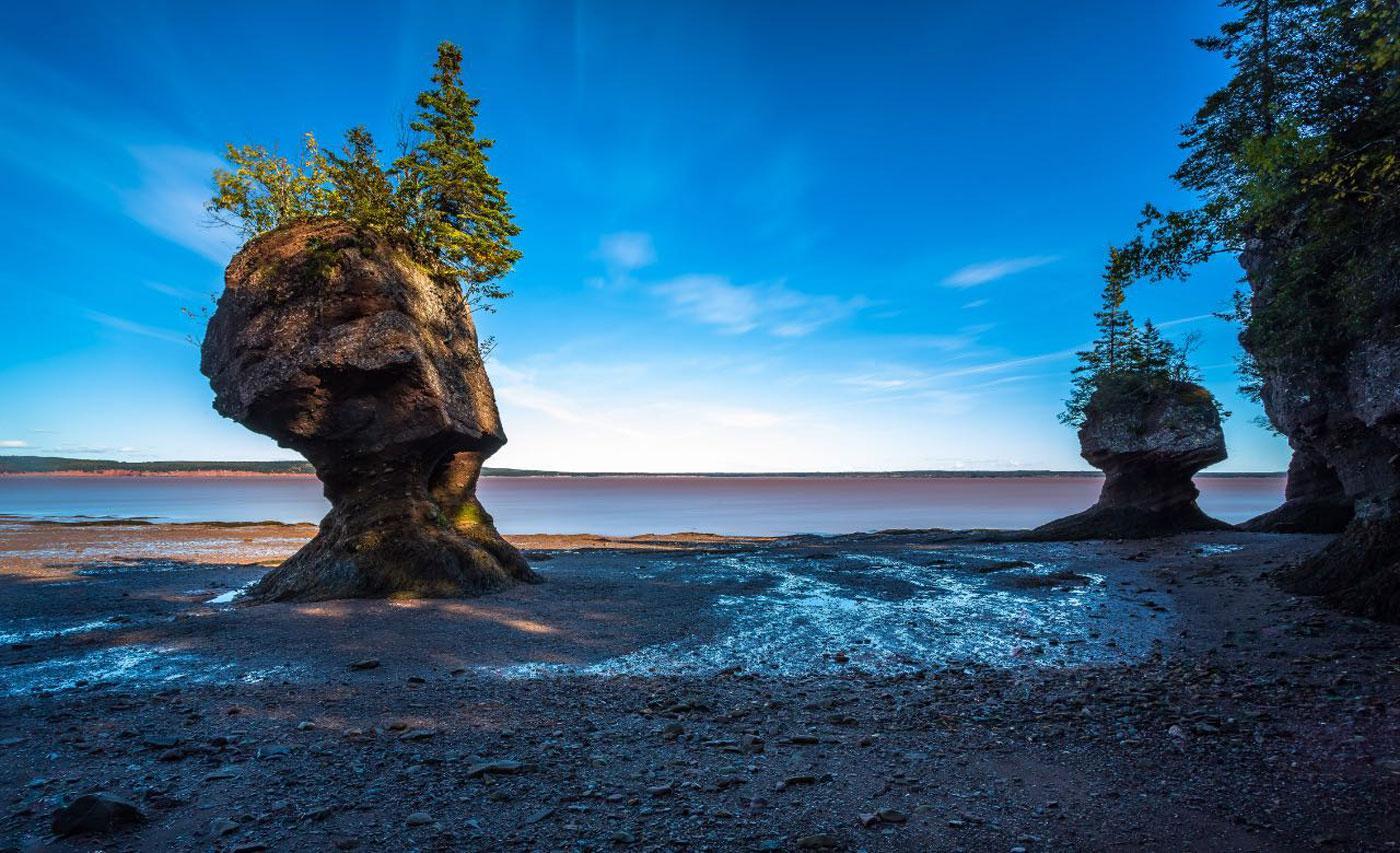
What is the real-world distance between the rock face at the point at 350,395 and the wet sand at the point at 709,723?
170cm

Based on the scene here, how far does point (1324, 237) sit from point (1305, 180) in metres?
2.59

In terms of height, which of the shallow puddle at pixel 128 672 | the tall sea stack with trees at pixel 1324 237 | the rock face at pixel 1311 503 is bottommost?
the shallow puddle at pixel 128 672

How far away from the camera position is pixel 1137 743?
5.60 meters

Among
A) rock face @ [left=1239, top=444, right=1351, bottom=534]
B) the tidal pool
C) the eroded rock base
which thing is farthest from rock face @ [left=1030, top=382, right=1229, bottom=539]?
the tidal pool

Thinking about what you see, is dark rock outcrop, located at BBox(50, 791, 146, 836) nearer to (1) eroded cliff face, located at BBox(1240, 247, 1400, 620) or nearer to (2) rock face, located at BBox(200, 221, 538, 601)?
(2) rock face, located at BBox(200, 221, 538, 601)

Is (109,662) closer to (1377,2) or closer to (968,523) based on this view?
(1377,2)

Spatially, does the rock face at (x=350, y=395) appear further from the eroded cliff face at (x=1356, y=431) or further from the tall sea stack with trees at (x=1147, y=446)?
the tall sea stack with trees at (x=1147, y=446)

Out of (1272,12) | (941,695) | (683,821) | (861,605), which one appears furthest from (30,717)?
(1272,12)

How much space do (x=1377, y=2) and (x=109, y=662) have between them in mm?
17557

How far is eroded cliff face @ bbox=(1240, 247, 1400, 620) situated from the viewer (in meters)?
10.0

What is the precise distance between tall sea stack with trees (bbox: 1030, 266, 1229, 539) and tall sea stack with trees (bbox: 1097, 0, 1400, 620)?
49.1ft

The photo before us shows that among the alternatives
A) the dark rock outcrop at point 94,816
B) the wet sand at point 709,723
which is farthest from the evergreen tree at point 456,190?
the dark rock outcrop at point 94,816

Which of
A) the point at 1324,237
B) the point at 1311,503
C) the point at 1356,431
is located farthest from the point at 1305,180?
the point at 1311,503

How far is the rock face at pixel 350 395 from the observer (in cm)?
1402
